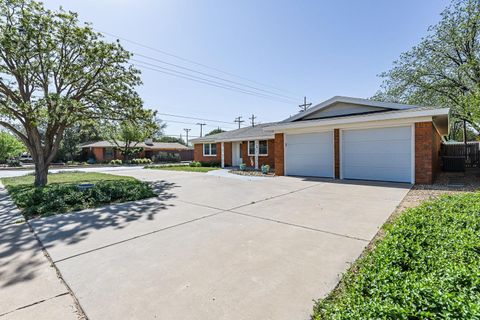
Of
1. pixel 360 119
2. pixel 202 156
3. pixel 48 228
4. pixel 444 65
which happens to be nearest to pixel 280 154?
pixel 360 119

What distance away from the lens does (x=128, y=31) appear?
1321 cm

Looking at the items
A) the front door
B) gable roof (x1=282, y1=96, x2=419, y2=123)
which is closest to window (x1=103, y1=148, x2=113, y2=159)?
the front door

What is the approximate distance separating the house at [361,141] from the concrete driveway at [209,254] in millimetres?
3814

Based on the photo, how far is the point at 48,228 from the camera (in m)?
4.78

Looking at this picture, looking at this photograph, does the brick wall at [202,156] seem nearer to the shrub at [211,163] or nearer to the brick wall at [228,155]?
the shrub at [211,163]

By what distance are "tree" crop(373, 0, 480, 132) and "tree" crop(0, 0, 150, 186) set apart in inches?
765

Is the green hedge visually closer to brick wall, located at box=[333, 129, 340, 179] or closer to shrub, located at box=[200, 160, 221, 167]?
brick wall, located at box=[333, 129, 340, 179]

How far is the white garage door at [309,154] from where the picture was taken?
11.6 meters

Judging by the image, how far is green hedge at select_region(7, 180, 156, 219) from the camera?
607cm

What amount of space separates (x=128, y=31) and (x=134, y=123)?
17.6ft

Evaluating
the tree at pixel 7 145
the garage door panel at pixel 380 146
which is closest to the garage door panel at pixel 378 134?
the garage door panel at pixel 380 146

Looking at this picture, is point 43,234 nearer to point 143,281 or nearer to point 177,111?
point 143,281

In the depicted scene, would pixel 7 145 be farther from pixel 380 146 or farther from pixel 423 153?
pixel 423 153

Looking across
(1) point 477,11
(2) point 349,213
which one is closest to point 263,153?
(2) point 349,213
